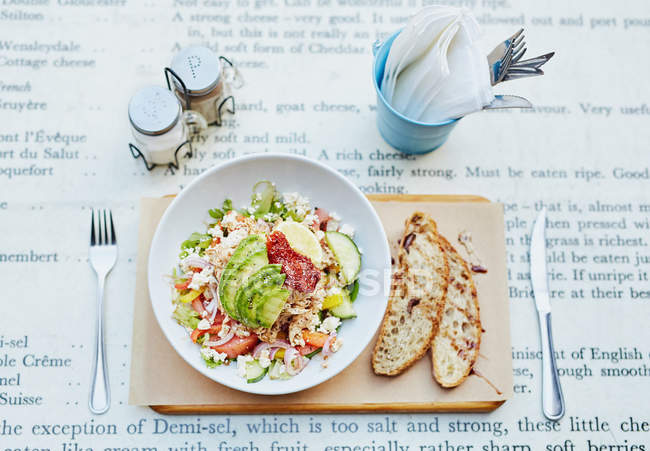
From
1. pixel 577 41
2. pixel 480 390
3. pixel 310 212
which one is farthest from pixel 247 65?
pixel 480 390

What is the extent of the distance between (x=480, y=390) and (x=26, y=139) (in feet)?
6.37

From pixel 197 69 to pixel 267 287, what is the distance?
83 cm

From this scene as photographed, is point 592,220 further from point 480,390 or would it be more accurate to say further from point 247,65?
point 247,65

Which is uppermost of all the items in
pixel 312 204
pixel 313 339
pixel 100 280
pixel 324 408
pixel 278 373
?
pixel 312 204

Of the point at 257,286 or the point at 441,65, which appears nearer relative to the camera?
the point at 257,286

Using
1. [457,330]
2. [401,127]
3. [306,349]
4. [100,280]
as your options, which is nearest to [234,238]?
[306,349]

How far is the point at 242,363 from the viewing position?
6.05 ft

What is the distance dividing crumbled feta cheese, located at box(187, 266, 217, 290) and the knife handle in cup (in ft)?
4.00

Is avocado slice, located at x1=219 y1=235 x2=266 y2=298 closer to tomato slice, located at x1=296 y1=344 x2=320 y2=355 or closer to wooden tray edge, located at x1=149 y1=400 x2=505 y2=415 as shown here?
tomato slice, located at x1=296 y1=344 x2=320 y2=355

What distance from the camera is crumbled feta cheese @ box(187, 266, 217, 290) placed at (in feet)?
6.07

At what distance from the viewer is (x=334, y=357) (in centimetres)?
187

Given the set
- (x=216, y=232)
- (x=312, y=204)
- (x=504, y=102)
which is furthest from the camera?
(x=312, y=204)

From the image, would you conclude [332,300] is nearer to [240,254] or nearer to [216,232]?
[240,254]

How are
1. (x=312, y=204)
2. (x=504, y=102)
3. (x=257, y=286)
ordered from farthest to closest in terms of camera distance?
(x=312, y=204), (x=504, y=102), (x=257, y=286)
